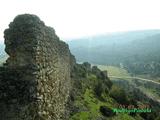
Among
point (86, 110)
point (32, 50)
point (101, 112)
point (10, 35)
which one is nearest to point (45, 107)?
point (32, 50)

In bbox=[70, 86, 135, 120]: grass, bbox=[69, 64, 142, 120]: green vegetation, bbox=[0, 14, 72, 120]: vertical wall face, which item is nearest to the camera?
bbox=[0, 14, 72, 120]: vertical wall face

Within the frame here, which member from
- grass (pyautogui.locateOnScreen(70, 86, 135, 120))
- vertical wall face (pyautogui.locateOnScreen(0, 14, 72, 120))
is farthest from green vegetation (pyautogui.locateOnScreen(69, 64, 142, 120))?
vertical wall face (pyautogui.locateOnScreen(0, 14, 72, 120))

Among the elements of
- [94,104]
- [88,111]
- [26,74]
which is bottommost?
[94,104]

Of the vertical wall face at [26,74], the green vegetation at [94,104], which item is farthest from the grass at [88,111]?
the vertical wall face at [26,74]

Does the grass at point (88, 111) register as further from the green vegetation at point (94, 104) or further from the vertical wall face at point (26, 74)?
the vertical wall face at point (26, 74)

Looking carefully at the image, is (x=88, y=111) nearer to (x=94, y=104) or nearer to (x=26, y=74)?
(x=94, y=104)

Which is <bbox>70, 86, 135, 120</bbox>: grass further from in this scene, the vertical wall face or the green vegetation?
the vertical wall face

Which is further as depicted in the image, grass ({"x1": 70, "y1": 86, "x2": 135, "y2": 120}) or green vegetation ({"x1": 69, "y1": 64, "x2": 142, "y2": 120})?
green vegetation ({"x1": 69, "y1": 64, "x2": 142, "y2": 120})

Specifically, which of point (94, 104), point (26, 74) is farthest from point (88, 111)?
point (26, 74)

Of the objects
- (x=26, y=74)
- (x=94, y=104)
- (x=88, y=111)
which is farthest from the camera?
(x=94, y=104)

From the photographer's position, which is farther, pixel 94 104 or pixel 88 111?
pixel 94 104

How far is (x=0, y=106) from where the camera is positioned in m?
13.1

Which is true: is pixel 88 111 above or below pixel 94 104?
above

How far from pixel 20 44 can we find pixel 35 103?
9.40ft
